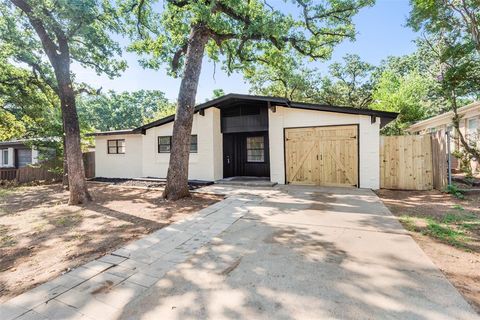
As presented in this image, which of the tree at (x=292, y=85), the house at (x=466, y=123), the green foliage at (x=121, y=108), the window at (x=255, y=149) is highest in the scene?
the green foliage at (x=121, y=108)

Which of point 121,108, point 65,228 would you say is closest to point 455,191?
point 65,228

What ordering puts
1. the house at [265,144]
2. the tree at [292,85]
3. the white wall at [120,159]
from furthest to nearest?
1. the tree at [292,85]
2. the white wall at [120,159]
3. the house at [265,144]

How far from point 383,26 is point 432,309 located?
1156 cm

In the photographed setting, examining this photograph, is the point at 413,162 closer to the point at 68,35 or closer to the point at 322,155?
the point at 322,155

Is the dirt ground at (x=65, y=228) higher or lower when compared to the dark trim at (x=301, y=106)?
lower

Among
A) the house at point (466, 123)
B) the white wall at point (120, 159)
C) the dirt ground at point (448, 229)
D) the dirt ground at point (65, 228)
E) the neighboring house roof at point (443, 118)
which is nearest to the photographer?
the dirt ground at point (448, 229)

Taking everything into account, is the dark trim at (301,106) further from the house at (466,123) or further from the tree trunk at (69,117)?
the tree trunk at (69,117)

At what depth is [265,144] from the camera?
11672 millimetres

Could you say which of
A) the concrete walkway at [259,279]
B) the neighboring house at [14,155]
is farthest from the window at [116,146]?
the concrete walkway at [259,279]

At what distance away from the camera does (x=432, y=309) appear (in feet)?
7.12

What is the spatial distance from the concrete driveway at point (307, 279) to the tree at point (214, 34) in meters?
4.07

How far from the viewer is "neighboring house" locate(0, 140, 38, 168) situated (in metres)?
17.2

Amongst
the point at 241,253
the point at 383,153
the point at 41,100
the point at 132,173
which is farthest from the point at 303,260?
the point at 41,100

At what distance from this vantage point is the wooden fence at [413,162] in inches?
300
